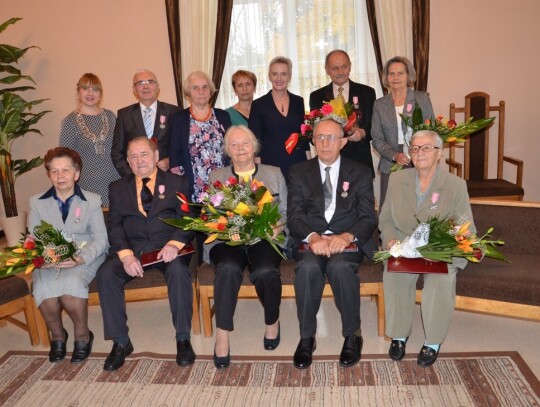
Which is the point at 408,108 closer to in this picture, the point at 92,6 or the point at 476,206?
the point at 476,206

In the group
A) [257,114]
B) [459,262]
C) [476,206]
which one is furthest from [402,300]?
[257,114]

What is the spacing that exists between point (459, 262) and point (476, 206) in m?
0.75

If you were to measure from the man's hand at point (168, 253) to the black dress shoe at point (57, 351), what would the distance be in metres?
0.86

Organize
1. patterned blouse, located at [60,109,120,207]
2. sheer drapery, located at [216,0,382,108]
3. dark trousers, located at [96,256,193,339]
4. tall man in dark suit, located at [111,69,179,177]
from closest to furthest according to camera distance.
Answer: dark trousers, located at [96,256,193,339] → tall man in dark suit, located at [111,69,179,177] → patterned blouse, located at [60,109,120,207] → sheer drapery, located at [216,0,382,108]

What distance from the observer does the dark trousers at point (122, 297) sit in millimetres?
3352

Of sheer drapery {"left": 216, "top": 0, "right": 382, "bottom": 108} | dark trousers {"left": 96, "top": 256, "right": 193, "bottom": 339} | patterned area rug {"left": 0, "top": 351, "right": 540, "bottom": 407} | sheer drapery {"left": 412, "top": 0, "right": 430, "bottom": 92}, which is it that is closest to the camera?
patterned area rug {"left": 0, "top": 351, "right": 540, "bottom": 407}

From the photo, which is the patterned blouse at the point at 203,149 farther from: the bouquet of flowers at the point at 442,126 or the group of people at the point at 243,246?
the bouquet of flowers at the point at 442,126

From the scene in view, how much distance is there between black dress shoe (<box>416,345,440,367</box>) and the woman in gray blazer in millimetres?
1255

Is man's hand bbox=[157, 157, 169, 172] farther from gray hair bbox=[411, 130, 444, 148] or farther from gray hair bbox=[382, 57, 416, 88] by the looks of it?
gray hair bbox=[411, 130, 444, 148]

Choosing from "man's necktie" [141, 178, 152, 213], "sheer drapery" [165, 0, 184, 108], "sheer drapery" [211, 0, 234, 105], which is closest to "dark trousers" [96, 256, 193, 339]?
"man's necktie" [141, 178, 152, 213]

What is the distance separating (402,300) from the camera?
10.7ft

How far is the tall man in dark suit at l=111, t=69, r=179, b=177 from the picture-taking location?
13.7ft

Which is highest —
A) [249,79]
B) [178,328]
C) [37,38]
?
[37,38]

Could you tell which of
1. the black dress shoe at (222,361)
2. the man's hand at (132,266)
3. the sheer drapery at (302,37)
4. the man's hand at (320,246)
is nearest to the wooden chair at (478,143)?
the sheer drapery at (302,37)
